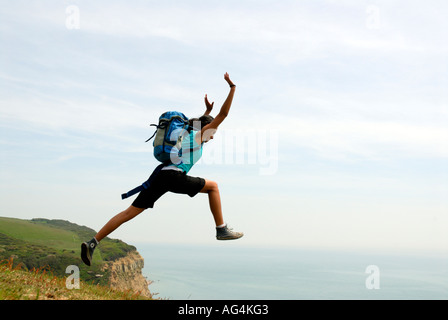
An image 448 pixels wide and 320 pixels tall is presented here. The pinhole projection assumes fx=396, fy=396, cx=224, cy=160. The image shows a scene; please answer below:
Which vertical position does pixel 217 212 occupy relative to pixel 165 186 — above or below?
below

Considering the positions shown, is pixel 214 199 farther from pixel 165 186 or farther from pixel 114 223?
pixel 114 223

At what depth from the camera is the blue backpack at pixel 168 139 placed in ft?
22.6

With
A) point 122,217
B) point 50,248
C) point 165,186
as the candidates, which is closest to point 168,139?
point 165,186

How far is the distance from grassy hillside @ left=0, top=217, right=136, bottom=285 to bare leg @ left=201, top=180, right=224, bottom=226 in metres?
62.0

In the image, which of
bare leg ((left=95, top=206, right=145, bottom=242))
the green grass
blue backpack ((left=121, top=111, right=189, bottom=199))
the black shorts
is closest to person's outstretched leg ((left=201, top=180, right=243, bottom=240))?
the black shorts

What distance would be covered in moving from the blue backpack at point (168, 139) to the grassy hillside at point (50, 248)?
6245cm

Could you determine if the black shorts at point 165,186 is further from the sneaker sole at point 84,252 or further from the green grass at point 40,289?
the green grass at point 40,289

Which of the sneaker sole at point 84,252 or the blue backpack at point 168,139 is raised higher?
the blue backpack at point 168,139

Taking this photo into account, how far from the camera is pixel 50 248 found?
8694cm

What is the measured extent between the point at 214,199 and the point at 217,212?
0.27 metres

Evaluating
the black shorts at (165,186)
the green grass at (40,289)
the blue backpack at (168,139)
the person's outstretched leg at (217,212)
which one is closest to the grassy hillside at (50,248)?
the green grass at (40,289)
